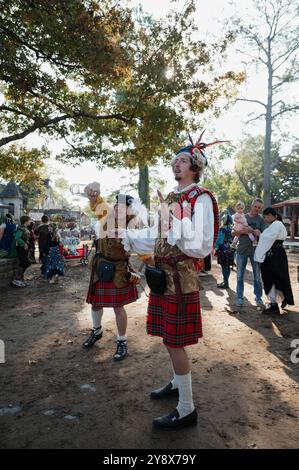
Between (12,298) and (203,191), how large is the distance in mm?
6572

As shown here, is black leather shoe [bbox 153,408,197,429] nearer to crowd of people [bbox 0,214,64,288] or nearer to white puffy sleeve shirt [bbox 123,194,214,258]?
white puffy sleeve shirt [bbox 123,194,214,258]

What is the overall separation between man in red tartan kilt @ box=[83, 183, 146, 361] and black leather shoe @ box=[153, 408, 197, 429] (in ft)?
4.89

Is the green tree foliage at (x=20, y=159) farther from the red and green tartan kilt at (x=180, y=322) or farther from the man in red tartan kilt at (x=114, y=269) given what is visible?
the red and green tartan kilt at (x=180, y=322)

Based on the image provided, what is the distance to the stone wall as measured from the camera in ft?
28.2

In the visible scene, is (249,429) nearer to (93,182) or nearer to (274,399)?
(274,399)

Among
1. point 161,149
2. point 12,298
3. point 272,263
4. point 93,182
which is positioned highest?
point 161,149

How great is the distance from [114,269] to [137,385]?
4.50 feet

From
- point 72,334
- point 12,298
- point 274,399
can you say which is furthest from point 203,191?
point 12,298

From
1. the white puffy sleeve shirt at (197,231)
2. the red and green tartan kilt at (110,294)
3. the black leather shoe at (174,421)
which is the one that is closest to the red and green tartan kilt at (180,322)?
the white puffy sleeve shirt at (197,231)

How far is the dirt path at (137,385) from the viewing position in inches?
99.8

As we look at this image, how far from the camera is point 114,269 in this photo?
4.04 m

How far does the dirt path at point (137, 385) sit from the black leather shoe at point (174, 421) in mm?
58
